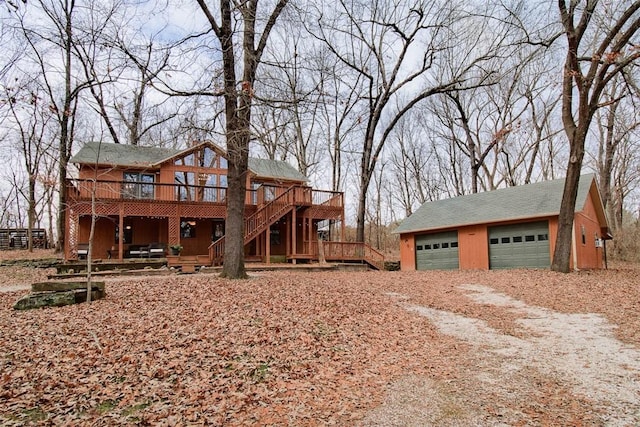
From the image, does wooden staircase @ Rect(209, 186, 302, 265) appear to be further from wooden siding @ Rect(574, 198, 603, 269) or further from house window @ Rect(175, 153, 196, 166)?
wooden siding @ Rect(574, 198, 603, 269)

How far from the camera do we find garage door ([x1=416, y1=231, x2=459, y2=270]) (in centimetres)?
1886

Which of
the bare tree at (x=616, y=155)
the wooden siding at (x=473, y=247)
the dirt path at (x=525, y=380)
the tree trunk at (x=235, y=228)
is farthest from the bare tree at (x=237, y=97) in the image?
the bare tree at (x=616, y=155)

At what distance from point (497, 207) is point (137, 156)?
18.8m

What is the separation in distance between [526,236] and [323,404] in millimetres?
15337

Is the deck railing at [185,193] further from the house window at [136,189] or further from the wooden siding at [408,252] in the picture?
the wooden siding at [408,252]

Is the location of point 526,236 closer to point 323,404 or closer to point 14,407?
point 323,404

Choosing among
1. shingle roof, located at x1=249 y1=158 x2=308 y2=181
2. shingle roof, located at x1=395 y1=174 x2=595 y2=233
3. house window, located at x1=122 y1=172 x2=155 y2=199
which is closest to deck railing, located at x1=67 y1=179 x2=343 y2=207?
house window, located at x1=122 y1=172 x2=155 y2=199

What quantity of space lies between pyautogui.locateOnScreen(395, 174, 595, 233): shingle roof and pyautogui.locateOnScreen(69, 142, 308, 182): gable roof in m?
7.80

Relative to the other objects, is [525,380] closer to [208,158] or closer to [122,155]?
[208,158]

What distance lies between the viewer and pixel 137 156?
19562mm

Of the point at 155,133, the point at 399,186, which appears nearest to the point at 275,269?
the point at 155,133

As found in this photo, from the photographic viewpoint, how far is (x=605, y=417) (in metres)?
3.27

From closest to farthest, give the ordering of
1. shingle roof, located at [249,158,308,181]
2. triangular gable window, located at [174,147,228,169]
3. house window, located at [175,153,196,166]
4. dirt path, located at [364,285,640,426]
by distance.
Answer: dirt path, located at [364,285,640,426] < house window, located at [175,153,196,166] < triangular gable window, located at [174,147,228,169] < shingle roof, located at [249,158,308,181]

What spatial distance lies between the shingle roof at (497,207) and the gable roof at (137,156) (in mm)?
7798
